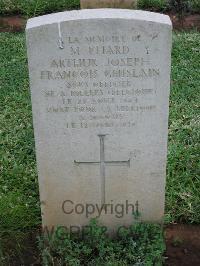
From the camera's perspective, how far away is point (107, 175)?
3697mm

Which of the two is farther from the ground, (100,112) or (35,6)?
(35,6)

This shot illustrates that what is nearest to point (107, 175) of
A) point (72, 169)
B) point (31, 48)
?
point (72, 169)

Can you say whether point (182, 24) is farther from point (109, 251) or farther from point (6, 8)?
point (109, 251)

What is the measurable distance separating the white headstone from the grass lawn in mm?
295

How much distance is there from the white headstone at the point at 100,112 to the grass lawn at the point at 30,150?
0.29 m

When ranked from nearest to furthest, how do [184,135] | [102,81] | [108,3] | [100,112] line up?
[102,81] < [100,112] < [184,135] < [108,3]

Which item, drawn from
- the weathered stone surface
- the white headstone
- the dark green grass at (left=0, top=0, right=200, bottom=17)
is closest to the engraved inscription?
the white headstone

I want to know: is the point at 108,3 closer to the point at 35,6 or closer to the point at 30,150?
the point at 35,6

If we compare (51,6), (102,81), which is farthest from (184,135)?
(51,6)

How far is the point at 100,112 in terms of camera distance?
3.45 meters

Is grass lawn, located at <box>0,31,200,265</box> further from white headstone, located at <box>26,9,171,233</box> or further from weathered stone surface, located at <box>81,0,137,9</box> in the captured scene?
weathered stone surface, located at <box>81,0,137,9</box>

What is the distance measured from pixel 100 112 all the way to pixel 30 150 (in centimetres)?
163

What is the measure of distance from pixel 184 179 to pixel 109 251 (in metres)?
1.09

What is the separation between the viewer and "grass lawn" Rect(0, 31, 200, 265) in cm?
399
